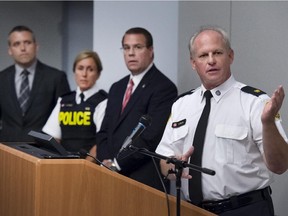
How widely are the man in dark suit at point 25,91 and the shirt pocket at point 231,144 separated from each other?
211 cm

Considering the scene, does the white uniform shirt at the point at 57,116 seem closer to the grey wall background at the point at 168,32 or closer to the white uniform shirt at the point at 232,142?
the grey wall background at the point at 168,32

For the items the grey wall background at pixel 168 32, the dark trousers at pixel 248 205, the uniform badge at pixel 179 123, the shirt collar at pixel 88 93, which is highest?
the grey wall background at pixel 168 32

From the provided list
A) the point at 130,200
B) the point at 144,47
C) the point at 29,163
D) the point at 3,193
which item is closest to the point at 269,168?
the point at 130,200

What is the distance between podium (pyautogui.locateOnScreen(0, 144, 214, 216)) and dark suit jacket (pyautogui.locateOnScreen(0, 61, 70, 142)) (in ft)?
6.20

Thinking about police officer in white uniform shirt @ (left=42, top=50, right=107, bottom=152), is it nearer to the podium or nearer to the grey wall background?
the grey wall background

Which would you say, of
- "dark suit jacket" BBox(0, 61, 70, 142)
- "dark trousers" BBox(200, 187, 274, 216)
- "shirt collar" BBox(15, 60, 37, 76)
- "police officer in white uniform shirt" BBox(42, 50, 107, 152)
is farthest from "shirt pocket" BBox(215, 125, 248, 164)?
"shirt collar" BBox(15, 60, 37, 76)

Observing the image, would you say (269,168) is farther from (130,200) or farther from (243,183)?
(130,200)

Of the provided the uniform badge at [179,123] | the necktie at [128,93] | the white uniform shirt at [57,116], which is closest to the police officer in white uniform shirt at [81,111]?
the white uniform shirt at [57,116]

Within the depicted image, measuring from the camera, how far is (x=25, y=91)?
433cm

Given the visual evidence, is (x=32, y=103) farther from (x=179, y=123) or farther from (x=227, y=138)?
(x=227, y=138)

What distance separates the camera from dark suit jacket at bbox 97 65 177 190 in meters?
3.45

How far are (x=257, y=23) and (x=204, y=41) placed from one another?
0.77m

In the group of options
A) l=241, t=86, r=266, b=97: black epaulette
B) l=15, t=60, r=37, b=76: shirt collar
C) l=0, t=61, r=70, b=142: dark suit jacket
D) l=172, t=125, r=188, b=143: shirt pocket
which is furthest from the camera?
l=15, t=60, r=37, b=76: shirt collar

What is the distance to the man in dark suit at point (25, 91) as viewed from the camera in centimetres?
427
